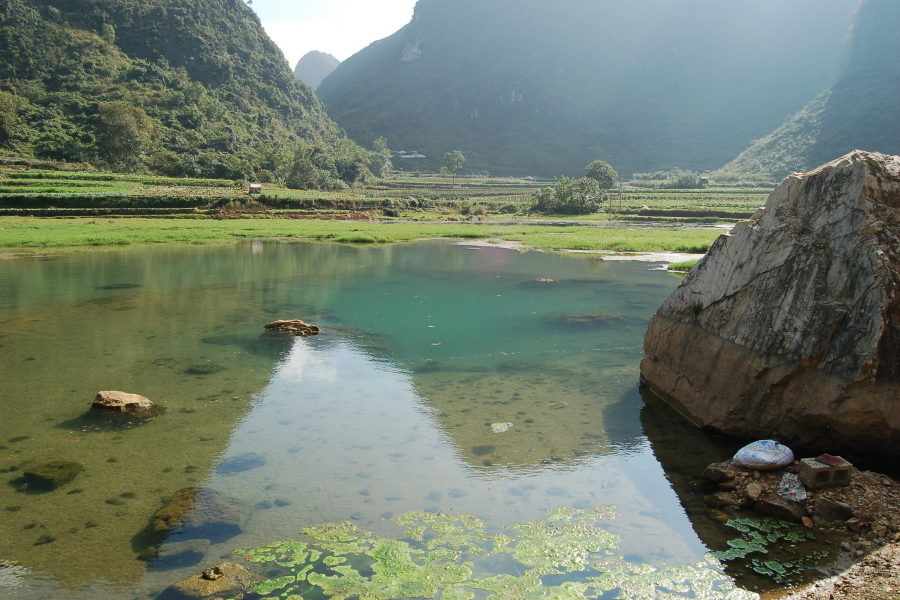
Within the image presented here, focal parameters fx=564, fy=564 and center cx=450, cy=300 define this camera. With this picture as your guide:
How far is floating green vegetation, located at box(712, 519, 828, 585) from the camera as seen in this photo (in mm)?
5910

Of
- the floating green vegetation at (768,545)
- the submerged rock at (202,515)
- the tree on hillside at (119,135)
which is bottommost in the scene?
the submerged rock at (202,515)

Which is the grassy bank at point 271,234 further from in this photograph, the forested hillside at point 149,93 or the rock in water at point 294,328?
the forested hillside at point 149,93

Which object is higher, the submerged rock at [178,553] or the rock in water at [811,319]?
the rock in water at [811,319]

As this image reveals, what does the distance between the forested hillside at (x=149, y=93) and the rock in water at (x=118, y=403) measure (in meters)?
81.3

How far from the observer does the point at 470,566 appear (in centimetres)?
608

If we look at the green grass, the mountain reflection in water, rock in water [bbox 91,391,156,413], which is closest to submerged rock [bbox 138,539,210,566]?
the mountain reflection in water

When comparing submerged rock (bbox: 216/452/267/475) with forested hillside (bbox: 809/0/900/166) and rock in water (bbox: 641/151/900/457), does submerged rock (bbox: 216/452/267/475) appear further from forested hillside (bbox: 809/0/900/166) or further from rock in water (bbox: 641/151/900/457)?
forested hillside (bbox: 809/0/900/166)

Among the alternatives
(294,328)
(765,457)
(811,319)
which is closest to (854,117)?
(811,319)

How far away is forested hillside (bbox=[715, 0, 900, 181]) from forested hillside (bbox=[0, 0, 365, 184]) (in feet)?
307

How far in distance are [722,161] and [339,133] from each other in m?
122

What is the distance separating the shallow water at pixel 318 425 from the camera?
6.65 metres

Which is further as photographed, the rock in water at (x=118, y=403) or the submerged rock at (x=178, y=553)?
the rock in water at (x=118, y=403)

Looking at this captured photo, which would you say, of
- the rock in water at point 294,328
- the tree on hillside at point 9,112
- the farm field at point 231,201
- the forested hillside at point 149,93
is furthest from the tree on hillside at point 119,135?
the rock in water at point 294,328

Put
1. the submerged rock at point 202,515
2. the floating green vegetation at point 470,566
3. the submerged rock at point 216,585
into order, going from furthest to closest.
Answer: the submerged rock at point 202,515 → the floating green vegetation at point 470,566 → the submerged rock at point 216,585
